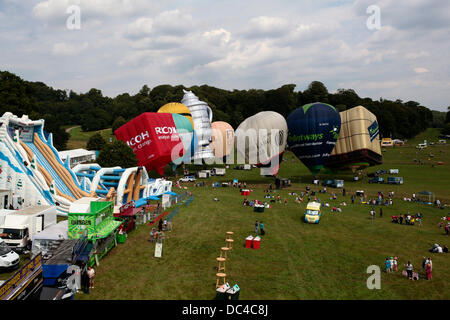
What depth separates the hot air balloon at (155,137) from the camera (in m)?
51.3

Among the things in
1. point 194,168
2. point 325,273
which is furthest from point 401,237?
point 194,168

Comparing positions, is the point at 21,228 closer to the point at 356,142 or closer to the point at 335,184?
the point at 335,184

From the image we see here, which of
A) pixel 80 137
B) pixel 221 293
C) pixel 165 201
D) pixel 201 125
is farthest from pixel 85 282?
pixel 80 137

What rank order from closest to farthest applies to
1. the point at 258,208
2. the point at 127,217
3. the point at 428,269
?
the point at 428,269 < the point at 127,217 < the point at 258,208

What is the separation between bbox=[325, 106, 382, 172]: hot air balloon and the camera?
58.1 meters

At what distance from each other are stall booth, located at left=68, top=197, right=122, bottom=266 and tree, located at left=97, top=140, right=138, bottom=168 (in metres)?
25.9

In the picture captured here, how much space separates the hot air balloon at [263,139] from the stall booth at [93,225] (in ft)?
111

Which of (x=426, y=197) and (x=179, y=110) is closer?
(x=426, y=197)

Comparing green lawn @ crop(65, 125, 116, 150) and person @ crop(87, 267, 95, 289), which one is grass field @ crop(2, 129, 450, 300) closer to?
person @ crop(87, 267, 95, 289)

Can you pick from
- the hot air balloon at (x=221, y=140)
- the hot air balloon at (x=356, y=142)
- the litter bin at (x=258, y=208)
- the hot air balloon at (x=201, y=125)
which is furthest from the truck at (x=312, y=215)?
the hot air balloon at (x=221, y=140)

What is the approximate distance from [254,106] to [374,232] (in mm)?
106056

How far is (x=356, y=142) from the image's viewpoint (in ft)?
191

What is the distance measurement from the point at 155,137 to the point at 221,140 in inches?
996
